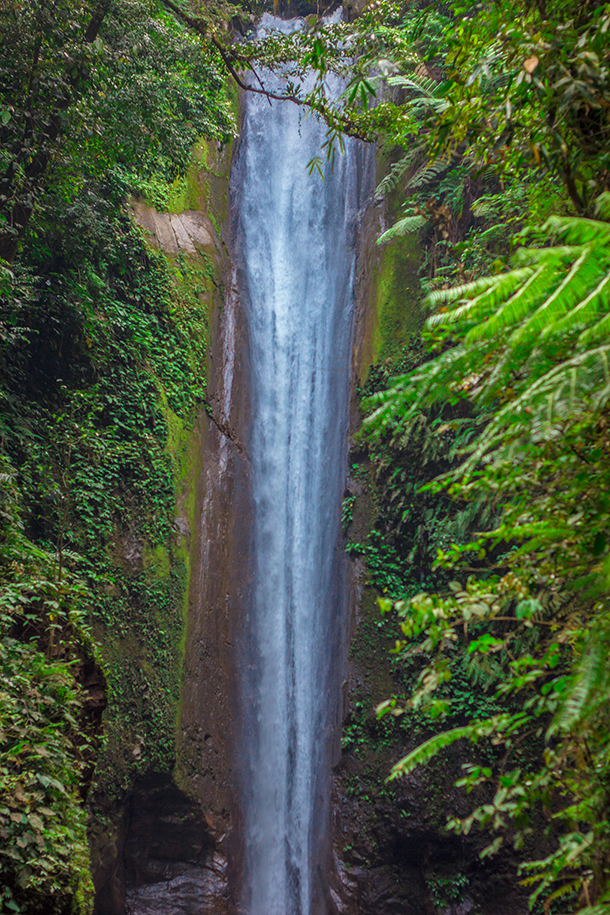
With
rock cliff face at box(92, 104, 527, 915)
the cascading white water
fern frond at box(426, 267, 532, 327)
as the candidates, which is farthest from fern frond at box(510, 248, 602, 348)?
the cascading white water

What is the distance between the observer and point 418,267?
9.08 m

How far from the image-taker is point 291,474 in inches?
404

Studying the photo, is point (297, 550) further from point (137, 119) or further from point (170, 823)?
point (137, 119)

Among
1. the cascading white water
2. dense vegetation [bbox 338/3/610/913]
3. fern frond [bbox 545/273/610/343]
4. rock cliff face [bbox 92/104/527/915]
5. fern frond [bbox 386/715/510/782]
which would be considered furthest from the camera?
the cascading white water

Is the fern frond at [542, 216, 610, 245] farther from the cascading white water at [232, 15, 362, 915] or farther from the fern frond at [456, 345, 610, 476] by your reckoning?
the cascading white water at [232, 15, 362, 915]

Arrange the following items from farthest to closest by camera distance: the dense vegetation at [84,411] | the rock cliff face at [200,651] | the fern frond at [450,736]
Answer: the rock cliff face at [200,651], the dense vegetation at [84,411], the fern frond at [450,736]

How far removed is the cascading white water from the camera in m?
7.93

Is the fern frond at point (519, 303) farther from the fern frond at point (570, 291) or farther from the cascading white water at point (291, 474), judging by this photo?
the cascading white water at point (291, 474)

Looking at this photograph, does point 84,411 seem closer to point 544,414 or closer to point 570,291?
point 544,414

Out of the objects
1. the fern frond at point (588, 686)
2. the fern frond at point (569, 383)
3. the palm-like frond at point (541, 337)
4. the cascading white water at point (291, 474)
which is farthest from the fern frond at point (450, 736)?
the cascading white water at point (291, 474)

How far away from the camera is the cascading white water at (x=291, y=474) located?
7926 millimetres

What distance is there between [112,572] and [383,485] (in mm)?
4158

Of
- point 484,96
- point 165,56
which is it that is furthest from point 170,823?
point 165,56

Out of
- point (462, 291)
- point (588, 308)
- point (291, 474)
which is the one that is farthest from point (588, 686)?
point (291, 474)
